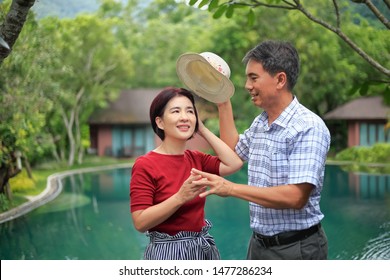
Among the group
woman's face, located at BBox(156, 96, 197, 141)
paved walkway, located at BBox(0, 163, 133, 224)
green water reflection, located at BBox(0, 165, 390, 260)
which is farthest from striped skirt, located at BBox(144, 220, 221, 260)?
paved walkway, located at BBox(0, 163, 133, 224)

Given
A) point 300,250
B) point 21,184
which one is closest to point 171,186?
point 300,250

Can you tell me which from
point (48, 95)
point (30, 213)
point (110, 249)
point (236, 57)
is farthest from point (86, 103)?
point (110, 249)

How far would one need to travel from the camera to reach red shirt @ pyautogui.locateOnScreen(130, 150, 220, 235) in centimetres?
170

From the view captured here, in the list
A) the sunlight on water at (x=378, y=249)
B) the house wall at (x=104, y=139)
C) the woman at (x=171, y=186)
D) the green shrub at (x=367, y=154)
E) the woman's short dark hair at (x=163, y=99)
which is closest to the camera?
the woman at (x=171, y=186)

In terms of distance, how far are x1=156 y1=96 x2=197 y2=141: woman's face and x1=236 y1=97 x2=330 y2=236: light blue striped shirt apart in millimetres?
223

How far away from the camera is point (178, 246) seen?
1.81 metres

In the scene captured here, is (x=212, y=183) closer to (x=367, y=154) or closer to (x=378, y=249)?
(x=378, y=249)

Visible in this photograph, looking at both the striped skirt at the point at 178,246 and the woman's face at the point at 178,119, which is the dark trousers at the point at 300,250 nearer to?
the striped skirt at the point at 178,246

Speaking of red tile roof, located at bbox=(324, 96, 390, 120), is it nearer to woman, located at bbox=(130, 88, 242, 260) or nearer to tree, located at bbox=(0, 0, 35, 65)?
tree, located at bbox=(0, 0, 35, 65)

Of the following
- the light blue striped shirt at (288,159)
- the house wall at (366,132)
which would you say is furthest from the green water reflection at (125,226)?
the house wall at (366,132)

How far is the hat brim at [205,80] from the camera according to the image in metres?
1.91

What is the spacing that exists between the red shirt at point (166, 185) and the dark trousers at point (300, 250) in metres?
0.23

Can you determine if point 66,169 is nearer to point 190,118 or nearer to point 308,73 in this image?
point 308,73

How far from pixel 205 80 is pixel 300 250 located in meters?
0.65
